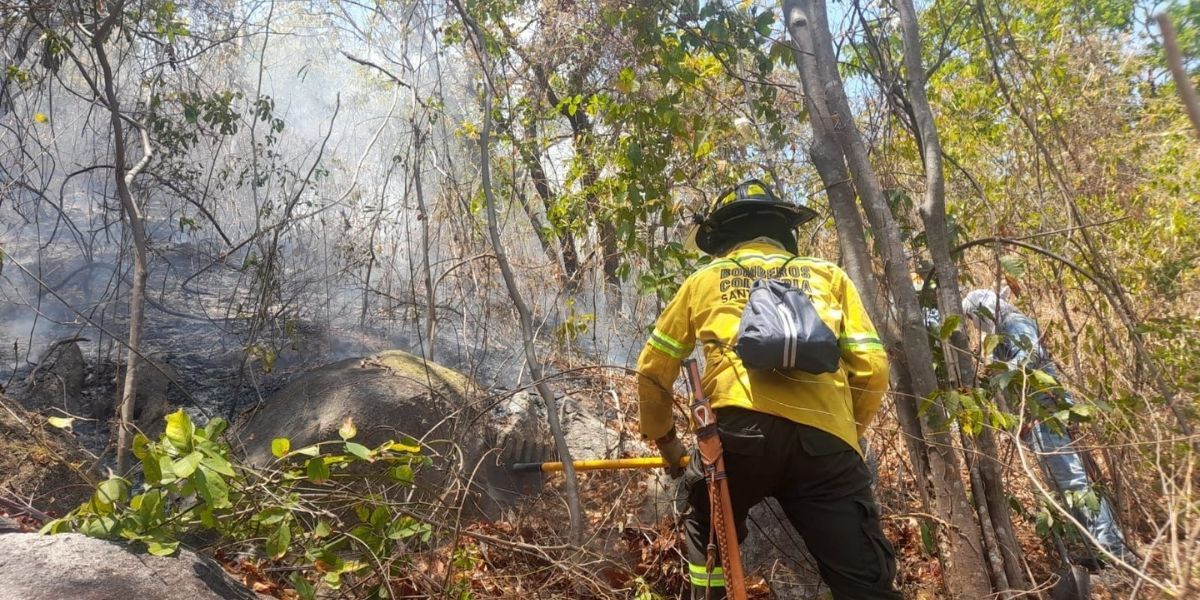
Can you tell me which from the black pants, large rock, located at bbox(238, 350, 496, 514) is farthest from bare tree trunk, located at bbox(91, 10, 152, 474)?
the black pants

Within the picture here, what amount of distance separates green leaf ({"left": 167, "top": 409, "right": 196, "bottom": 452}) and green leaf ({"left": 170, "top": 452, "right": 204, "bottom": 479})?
5cm

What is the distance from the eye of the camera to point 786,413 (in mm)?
2596

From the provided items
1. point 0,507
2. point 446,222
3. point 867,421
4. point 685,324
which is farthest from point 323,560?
point 446,222

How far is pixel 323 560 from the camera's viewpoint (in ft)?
8.46

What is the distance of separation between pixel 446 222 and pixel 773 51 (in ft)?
7.73

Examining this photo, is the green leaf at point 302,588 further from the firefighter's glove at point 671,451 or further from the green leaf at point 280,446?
the firefighter's glove at point 671,451

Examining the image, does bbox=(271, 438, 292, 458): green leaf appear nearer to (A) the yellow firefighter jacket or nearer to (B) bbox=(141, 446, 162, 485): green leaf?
(B) bbox=(141, 446, 162, 485): green leaf

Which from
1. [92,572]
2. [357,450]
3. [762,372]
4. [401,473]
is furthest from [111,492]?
[762,372]

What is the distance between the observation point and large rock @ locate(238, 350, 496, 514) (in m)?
4.38

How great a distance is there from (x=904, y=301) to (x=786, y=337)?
1.05m

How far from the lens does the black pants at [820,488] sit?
8.34 feet

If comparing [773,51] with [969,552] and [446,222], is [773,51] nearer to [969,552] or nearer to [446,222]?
[446,222]

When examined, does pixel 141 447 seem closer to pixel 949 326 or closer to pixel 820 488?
pixel 820 488

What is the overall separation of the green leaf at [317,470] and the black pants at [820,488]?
1.36m
